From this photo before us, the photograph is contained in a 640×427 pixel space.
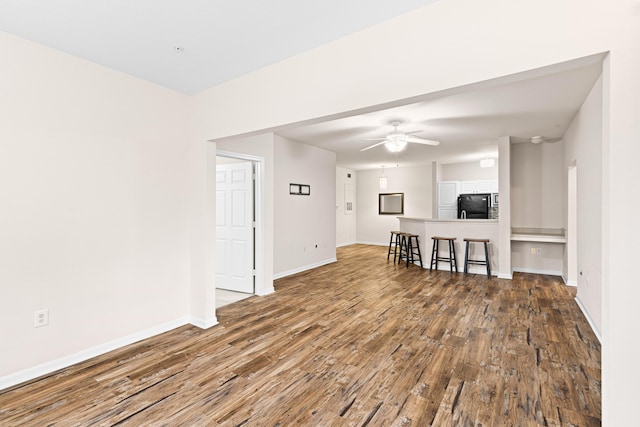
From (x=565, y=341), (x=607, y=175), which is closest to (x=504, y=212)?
(x=565, y=341)

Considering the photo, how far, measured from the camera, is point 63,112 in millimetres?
2562

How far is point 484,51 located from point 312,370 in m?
2.54

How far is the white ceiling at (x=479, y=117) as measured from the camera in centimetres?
312

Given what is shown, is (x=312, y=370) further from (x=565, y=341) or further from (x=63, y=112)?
(x=63, y=112)

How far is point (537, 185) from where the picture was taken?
608cm

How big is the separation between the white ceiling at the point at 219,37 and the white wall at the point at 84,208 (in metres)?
0.28

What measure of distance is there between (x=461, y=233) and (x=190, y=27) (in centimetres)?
572

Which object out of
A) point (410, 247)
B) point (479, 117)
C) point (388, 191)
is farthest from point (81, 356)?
point (388, 191)

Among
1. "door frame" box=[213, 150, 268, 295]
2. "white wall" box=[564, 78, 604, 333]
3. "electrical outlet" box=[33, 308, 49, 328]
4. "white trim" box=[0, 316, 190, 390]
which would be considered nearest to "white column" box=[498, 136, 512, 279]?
"white wall" box=[564, 78, 604, 333]

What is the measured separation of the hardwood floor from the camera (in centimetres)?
194

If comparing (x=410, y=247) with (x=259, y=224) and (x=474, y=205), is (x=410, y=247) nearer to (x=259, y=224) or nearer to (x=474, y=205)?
(x=474, y=205)

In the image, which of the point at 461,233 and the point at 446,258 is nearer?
the point at 461,233

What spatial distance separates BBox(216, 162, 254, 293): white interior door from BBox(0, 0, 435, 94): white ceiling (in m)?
2.02

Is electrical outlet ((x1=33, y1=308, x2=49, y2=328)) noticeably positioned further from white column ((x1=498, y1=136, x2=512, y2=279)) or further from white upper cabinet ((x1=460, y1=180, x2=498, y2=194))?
white upper cabinet ((x1=460, y1=180, x2=498, y2=194))
